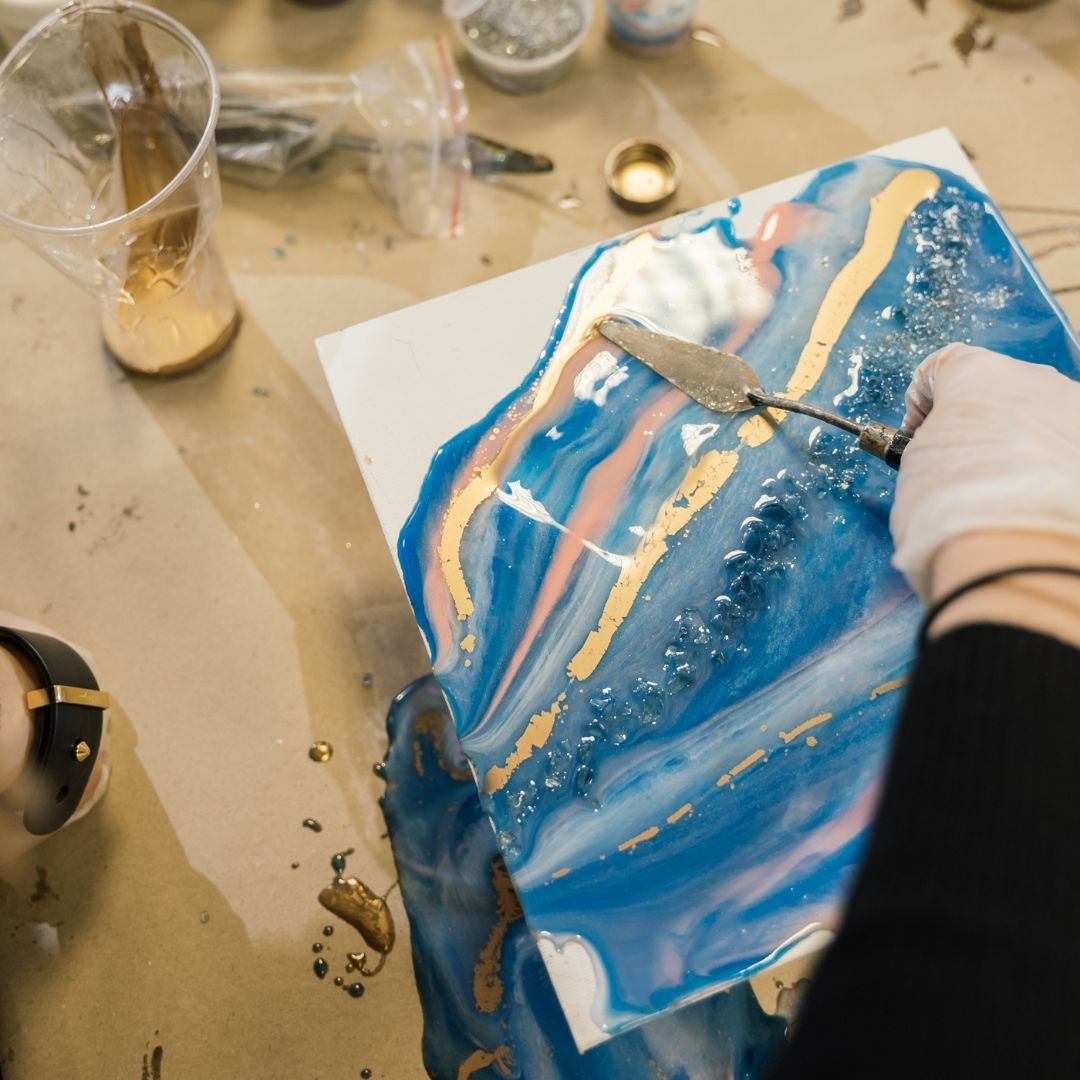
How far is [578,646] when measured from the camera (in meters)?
1.10

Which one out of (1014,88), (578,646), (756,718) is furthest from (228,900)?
(1014,88)

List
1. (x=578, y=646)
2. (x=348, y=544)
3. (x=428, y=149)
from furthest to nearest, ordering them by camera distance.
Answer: (x=428, y=149) < (x=348, y=544) < (x=578, y=646)

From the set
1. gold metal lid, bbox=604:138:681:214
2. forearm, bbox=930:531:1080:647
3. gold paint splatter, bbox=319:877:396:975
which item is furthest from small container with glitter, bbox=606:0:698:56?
gold paint splatter, bbox=319:877:396:975

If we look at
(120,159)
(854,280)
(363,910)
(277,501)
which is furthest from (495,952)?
(120,159)

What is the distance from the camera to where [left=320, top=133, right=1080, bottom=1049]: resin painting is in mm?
1028

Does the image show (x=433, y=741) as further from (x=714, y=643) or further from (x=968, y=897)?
(x=968, y=897)

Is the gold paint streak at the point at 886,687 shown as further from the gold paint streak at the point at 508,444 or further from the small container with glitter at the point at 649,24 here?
the small container with glitter at the point at 649,24

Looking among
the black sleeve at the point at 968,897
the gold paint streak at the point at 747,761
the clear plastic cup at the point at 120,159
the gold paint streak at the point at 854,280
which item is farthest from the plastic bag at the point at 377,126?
the black sleeve at the point at 968,897

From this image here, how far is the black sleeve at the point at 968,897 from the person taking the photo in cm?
62

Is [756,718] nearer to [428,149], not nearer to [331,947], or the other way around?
[331,947]

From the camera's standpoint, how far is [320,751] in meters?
1.40

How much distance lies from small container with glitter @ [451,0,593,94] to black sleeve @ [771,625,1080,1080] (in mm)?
1341

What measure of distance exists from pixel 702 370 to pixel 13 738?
0.96 m

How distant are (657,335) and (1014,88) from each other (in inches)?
40.6
